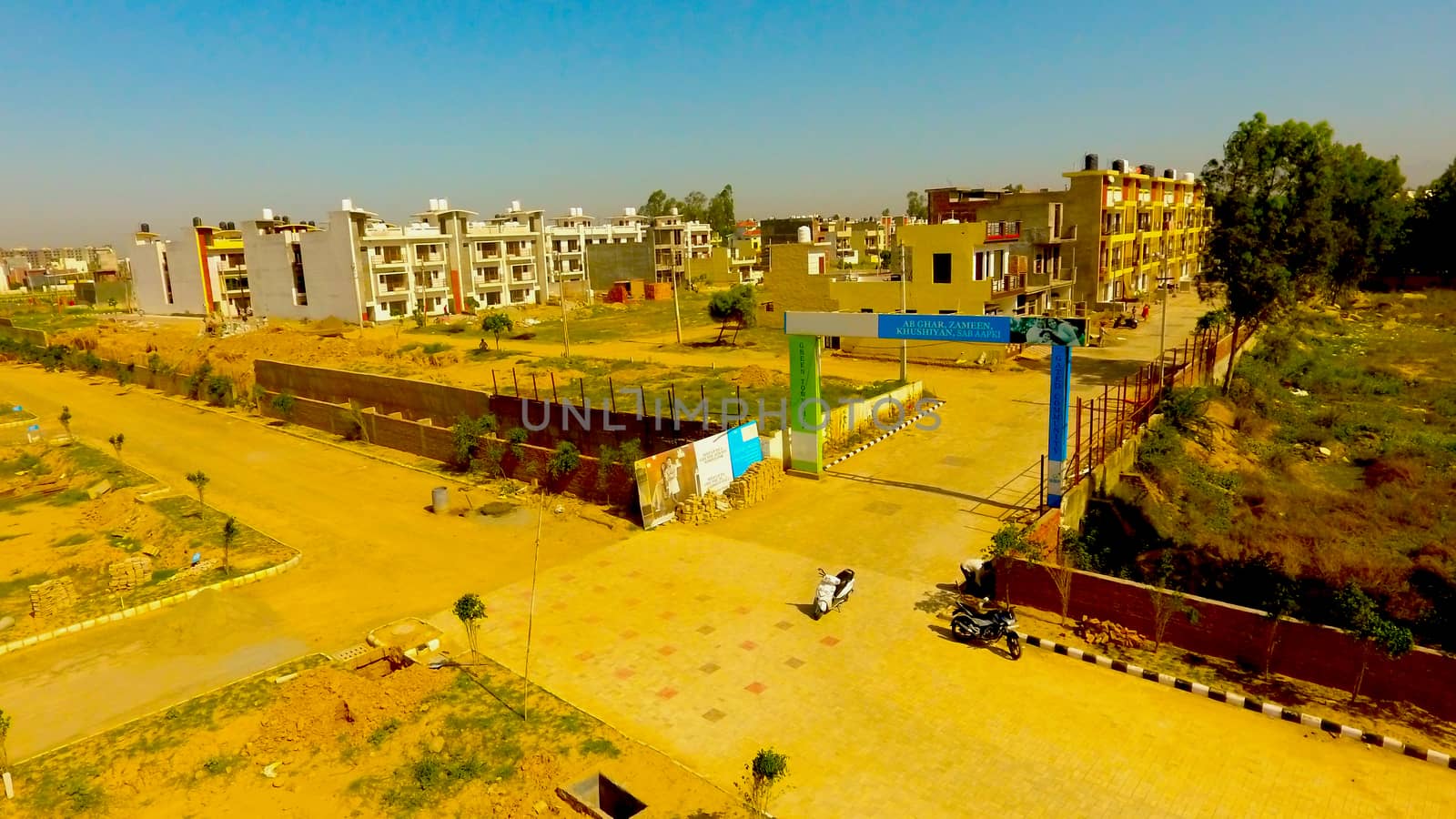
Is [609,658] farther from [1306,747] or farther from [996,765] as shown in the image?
[1306,747]

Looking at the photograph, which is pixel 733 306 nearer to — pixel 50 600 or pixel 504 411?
pixel 504 411

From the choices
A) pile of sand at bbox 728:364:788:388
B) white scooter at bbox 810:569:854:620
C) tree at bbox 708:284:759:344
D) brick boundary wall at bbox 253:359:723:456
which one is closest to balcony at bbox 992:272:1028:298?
pile of sand at bbox 728:364:788:388

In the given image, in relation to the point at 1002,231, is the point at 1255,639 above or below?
below

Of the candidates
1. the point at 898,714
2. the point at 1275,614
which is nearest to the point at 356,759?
the point at 898,714

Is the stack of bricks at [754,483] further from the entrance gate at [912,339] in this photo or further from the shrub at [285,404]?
the shrub at [285,404]

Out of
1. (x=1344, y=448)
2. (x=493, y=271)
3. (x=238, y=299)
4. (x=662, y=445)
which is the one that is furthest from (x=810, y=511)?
(x=238, y=299)

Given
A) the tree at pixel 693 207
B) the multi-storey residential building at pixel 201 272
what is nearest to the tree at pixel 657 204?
the tree at pixel 693 207
